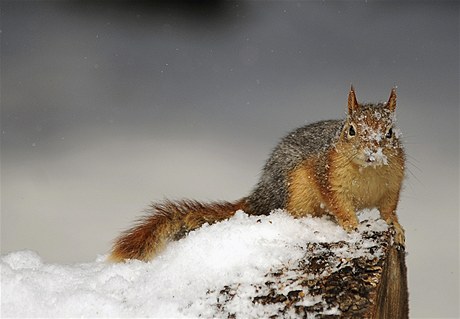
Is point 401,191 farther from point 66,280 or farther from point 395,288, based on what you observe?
point 66,280

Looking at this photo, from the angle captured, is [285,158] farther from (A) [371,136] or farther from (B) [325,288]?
(B) [325,288]

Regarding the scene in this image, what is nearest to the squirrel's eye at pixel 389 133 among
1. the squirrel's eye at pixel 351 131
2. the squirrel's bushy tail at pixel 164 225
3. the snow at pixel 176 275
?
the squirrel's eye at pixel 351 131

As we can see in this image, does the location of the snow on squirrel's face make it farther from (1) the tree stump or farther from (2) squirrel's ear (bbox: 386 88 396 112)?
(1) the tree stump

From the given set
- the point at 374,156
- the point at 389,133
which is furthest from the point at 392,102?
the point at 374,156

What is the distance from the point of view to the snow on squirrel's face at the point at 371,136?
7.67 feet

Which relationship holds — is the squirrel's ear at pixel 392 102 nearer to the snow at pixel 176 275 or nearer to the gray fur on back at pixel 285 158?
the gray fur on back at pixel 285 158

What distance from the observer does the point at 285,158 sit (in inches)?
106

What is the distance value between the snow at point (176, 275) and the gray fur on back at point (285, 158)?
0.20m

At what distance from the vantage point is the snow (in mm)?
2055

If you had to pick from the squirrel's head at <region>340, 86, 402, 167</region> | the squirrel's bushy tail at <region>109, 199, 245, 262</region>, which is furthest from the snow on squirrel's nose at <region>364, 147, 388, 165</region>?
the squirrel's bushy tail at <region>109, 199, 245, 262</region>

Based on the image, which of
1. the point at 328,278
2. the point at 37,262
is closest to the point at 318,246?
the point at 328,278

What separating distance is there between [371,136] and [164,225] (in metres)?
0.83

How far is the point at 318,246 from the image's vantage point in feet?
7.37

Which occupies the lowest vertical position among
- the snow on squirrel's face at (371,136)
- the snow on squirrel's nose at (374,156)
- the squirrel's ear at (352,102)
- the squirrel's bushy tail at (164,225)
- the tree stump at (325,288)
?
the tree stump at (325,288)
